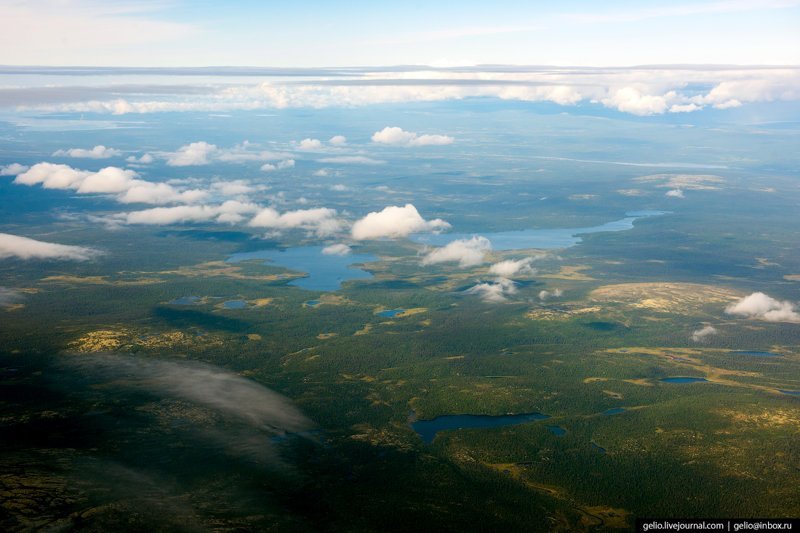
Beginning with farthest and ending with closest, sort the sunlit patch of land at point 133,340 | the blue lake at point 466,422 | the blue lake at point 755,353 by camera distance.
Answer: the blue lake at point 755,353
the sunlit patch of land at point 133,340
the blue lake at point 466,422

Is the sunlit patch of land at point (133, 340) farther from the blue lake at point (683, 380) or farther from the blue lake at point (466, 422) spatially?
the blue lake at point (683, 380)

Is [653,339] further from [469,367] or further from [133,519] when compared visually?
[133,519]

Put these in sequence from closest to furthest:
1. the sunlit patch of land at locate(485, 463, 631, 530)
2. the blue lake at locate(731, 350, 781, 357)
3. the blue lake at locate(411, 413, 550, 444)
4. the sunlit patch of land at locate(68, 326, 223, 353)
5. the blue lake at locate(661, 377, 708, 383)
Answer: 1. the sunlit patch of land at locate(485, 463, 631, 530)
2. the blue lake at locate(411, 413, 550, 444)
3. the blue lake at locate(661, 377, 708, 383)
4. the sunlit patch of land at locate(68, 326, 223, 353)
5. the blue lake at locate(731, 350, 781, 357)

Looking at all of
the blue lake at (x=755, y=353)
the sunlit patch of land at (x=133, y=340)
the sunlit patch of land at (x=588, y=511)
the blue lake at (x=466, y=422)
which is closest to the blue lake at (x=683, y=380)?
the blue lake at (x=755, y=353)

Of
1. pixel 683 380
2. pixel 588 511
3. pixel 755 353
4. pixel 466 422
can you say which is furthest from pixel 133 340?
pixel 755 353

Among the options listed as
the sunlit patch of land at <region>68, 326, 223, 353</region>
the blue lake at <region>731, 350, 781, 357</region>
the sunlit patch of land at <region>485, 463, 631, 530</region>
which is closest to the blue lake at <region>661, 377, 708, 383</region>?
the blue lake at <region>731, 350, 781, 357</region>

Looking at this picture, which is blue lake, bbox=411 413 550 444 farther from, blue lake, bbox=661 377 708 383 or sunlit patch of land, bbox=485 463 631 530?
blue lake, bbox=661 377 708 383

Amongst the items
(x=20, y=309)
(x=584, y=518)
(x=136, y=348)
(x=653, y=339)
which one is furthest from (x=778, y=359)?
(x=20, y=309)

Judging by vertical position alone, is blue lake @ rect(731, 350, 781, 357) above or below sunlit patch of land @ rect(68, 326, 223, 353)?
below

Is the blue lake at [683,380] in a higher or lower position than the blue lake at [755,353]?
higher
